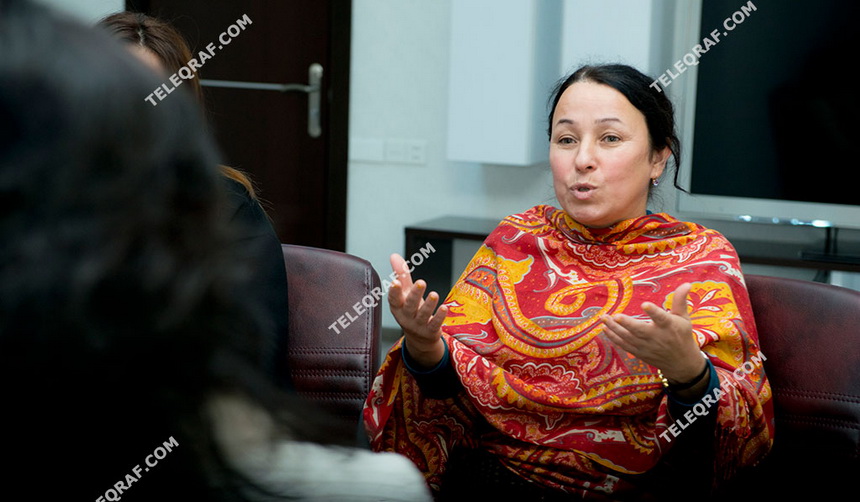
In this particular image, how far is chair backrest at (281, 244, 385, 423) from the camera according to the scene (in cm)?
159

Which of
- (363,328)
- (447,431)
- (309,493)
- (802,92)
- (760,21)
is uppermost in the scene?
(760,21)

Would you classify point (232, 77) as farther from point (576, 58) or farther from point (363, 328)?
point (363, 328)

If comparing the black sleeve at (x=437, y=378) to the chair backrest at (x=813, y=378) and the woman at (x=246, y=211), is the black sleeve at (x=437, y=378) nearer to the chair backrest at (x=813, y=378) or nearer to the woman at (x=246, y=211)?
the woman at (x=246, y=211)

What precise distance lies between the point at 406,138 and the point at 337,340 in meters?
2.27

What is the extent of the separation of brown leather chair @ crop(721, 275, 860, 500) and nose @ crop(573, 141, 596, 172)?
0.40 metres

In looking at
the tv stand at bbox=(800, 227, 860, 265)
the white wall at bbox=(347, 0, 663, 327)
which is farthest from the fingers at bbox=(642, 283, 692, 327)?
the white wall at bbox=(347, 0, 663, 327)

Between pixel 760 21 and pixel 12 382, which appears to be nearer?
pixel 12 382

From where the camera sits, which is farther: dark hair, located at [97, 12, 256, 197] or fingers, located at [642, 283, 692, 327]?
dark hair, located at [97, 12, 256, 197]

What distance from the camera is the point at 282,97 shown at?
3855mm

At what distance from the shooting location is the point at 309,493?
50 centimetres

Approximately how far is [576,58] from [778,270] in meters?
1.05

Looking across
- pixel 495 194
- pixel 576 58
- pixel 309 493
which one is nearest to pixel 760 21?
pixel 576 58

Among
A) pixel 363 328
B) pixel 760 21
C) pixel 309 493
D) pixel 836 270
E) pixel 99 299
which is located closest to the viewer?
pixel 99 299

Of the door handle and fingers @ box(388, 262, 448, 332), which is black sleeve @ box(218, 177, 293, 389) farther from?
the door handle
